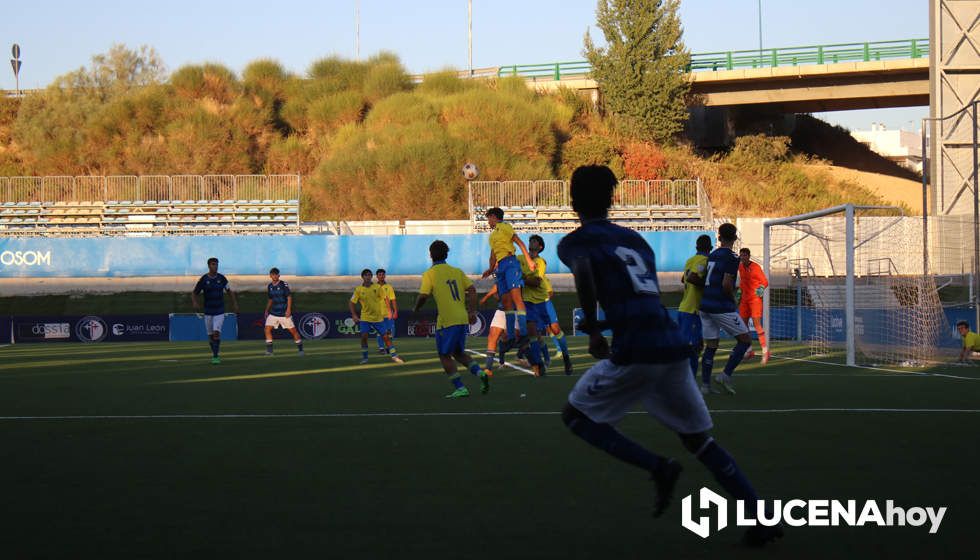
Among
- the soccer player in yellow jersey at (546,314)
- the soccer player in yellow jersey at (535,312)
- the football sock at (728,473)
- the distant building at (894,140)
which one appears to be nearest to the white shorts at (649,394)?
the football sock at (728,473)

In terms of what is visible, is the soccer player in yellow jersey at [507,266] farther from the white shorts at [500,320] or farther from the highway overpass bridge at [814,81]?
the highway overpass bridge at [814,81]

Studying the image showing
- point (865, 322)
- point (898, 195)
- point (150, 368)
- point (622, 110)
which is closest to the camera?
point (150, 368)

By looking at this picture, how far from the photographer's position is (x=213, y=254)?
37.8 m

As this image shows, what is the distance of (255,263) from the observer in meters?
37.5

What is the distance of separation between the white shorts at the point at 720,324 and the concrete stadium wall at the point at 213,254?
79.5 feet

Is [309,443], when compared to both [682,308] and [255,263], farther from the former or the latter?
[255,263]

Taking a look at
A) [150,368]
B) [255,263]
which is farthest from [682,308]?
[255,263]

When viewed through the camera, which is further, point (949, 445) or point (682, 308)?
point (682, 308)

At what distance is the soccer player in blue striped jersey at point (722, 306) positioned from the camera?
12.6 metres

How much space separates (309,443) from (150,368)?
10928 mm

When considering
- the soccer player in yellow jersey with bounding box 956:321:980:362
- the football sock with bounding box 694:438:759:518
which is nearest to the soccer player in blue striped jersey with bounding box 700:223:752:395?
the football sock with bounding box 694:438:759:518

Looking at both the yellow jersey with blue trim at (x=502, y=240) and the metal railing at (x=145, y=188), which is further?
the metal railing at (x=145, y=188)

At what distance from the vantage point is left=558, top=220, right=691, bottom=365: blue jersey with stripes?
5324 millimetres

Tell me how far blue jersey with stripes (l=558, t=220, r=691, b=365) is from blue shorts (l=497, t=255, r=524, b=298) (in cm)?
→ 1008
